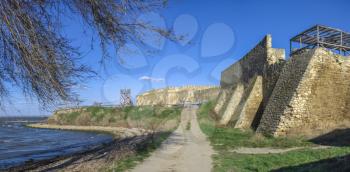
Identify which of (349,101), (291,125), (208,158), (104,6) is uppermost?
(104,6)

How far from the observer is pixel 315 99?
1662cm

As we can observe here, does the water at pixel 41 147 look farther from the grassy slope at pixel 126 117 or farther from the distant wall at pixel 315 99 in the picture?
the distant wall at pixel 315 99

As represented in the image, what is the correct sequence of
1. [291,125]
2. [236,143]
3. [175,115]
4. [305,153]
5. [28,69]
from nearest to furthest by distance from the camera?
[28,69] → [305,153] → [236,143] → [291,125] → [175,115]

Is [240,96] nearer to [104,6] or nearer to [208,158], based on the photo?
[208,158]

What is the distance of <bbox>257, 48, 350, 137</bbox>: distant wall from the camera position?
16375 mm

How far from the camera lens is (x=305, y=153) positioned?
441 inches

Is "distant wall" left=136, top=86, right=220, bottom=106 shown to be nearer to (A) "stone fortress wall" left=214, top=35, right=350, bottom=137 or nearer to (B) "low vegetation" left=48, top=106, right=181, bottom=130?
(B) "low vegetation" left=48, top=106, right=181, bottom=130

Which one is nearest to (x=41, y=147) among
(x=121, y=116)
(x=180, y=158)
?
(x=121, y=116)

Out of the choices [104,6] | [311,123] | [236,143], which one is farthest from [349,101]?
[104,6]

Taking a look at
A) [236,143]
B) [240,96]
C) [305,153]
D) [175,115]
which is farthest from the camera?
[175,115]

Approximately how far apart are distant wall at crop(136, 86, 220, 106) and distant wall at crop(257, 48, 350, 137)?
2950 centimetres

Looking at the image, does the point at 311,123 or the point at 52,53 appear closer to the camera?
the point at 52,53

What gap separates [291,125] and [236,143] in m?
3.06

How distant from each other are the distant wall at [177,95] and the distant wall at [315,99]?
2950 centimetres
